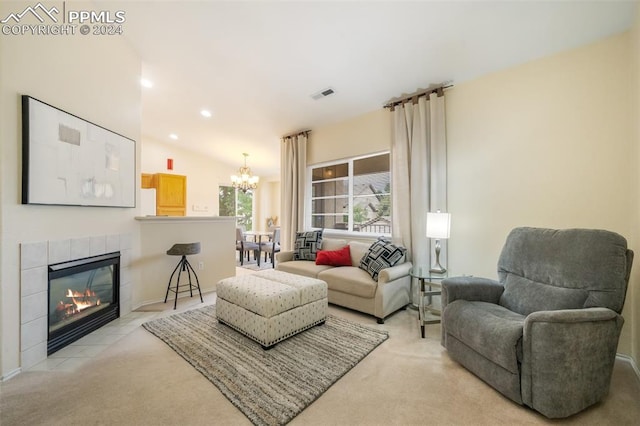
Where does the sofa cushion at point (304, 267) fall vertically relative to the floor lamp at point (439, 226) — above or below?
below

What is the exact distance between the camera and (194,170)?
705cm

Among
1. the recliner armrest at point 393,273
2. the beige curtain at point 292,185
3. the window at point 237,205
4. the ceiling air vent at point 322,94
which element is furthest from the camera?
the window at point 237,205

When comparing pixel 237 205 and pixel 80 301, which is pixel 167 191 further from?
pixel 80 301

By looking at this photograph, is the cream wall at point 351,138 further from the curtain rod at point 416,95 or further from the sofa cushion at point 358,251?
the sofa cushion at point 358,251

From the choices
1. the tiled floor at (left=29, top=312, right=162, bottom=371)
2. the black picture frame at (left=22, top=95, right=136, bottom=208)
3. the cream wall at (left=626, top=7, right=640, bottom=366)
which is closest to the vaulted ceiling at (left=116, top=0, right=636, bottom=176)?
the cream wall at (left=626, top=7, right=640, bottom=366)

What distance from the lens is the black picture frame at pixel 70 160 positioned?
1.91 metres

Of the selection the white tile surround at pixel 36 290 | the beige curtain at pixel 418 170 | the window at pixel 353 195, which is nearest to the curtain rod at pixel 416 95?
the beige curtain at pixel 418 170

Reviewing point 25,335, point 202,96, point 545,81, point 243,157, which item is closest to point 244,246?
point 243,157

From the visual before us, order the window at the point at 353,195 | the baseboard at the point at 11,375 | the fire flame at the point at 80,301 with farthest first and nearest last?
the window at the point at 353,195
the fire flame at the point at 80,301
the baseboard at the point at 11,375

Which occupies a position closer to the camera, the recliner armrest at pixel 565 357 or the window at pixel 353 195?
the recliner armrest at pixel 565 357

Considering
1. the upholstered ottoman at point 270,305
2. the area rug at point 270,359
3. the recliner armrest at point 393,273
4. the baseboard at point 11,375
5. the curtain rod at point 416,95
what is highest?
the curtain rod at point 416,95

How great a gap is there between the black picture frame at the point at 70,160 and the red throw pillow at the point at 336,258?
8.31 ft

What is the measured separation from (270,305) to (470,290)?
171 cm

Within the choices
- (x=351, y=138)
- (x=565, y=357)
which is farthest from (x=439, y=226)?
(x=351, y=138)
